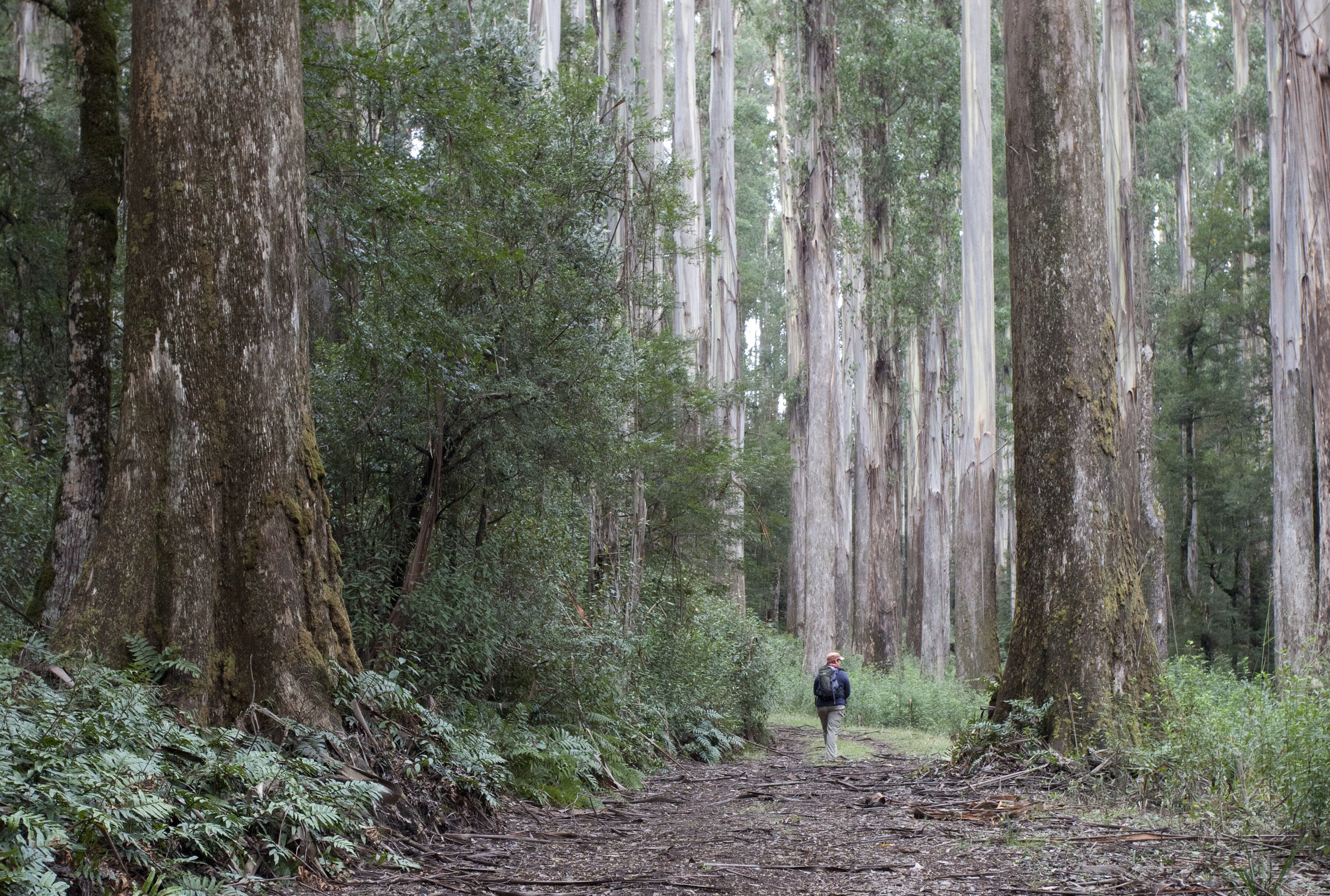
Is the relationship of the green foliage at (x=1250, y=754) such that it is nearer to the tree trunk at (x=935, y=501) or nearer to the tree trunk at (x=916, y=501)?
the tree trunk at (x=935, y=501)

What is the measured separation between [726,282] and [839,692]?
1713 centimetres

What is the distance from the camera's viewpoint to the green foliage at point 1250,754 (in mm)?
4332

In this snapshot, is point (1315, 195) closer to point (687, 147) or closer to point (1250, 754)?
point (1250, 754)

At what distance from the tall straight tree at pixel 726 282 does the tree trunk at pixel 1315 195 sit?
8710 mm

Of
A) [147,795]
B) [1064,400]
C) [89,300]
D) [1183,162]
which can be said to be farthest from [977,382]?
[1183,162]

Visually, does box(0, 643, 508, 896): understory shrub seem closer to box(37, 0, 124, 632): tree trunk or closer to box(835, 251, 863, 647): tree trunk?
box(37, 0, 124, 632): tree trunk

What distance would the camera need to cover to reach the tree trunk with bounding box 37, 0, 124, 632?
7211 mm

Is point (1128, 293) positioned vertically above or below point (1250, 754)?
above

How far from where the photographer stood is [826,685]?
12.6 meters

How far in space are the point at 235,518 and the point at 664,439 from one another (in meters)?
9.36

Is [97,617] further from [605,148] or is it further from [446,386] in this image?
[605,148]

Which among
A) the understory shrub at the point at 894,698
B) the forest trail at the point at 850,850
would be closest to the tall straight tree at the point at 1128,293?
the understory shrub at the point at 894,698

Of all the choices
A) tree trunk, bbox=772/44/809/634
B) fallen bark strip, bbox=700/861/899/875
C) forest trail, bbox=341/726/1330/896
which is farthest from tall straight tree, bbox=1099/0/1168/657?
fallen bark strip, bbox=700/861/899/875

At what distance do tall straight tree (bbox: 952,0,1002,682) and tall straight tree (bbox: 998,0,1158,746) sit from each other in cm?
874
